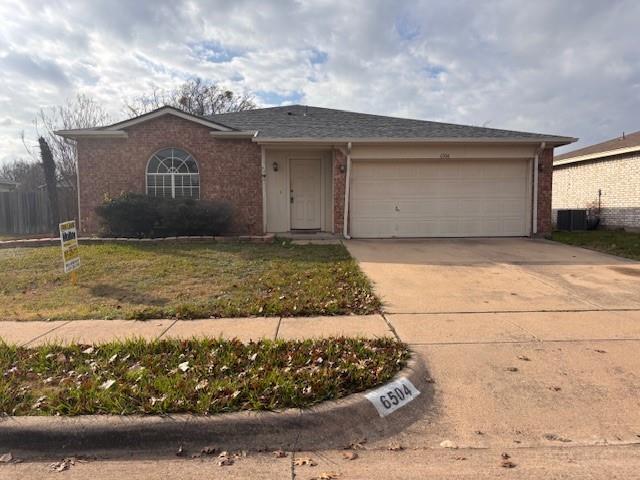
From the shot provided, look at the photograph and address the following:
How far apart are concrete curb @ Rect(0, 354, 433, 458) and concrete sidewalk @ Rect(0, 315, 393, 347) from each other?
161 cm

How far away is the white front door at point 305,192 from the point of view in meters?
13.5

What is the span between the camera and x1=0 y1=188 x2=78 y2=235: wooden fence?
17.4 meters

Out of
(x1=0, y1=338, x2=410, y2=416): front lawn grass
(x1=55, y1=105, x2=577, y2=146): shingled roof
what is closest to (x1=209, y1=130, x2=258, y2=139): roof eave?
(x1=55, y1=105, x2=577, y2=146): shingled roof

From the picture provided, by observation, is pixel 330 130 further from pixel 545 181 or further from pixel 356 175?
pixel 545 181

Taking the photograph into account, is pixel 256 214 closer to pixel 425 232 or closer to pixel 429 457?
pixel 425 232

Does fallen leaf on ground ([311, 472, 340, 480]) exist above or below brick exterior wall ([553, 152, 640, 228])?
below

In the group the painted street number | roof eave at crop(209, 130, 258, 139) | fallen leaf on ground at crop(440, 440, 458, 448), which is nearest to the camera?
fallen leaf on ground at crop(440, 440, 458, 448)

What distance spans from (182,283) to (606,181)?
57.2 ft

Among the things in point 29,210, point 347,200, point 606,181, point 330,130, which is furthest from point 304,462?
point 29,210

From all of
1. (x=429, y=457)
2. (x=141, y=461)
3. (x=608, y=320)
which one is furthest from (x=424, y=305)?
(x=141, y=461)

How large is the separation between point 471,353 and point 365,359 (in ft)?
3.71

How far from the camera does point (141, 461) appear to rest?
2717 mm

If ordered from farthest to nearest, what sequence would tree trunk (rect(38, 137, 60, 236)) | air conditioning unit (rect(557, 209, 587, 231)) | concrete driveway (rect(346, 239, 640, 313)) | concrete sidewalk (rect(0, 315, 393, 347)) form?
air conditioning unit (rect(557, 209, 587, 231))
tree trunk (rect(38, 137, 60, 236))
concrete driveway (rect(346, 239, 640, 313))
concrete sidewalk (rect(0, 315, 393, 347))

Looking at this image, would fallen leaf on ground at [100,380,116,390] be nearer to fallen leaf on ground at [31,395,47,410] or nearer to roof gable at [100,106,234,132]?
fallen leaf on ground at [31,395,47,410]
